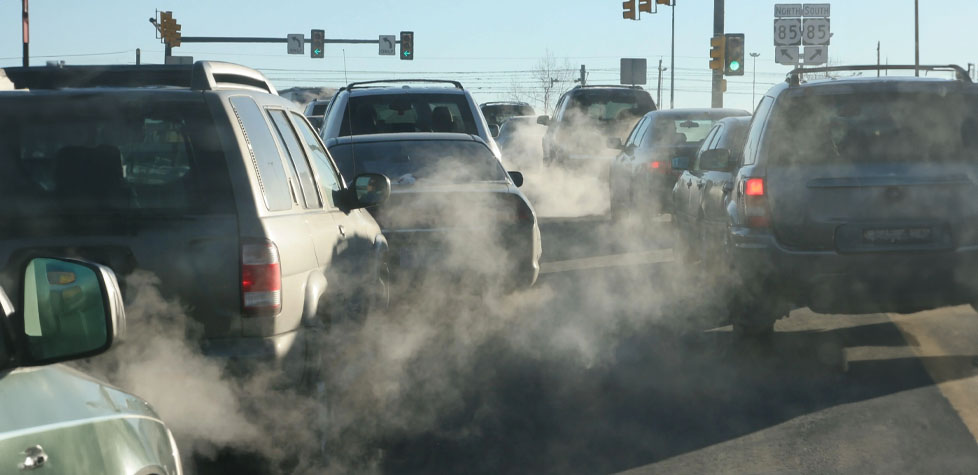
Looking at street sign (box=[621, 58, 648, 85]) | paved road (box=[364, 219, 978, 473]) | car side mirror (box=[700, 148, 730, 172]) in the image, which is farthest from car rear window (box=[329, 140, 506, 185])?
street sign (box=[621, 58, 648, 85])

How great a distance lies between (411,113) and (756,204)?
7189mm

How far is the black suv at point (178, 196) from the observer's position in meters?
4.57

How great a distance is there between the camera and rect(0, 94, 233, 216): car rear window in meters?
4.77

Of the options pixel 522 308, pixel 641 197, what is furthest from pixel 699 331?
pixel 641 197

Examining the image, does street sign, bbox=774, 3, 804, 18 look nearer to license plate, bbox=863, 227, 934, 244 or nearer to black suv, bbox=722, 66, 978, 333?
black suv, bbox=722, 66, 978, 333

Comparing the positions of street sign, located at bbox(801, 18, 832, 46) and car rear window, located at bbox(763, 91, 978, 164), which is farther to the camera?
street sign, located at bbox(801, 18, 832, 46)

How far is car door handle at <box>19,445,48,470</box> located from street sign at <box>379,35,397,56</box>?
52.4m

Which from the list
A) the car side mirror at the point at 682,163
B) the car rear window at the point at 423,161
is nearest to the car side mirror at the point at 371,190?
the car rear window at the point at 423,161

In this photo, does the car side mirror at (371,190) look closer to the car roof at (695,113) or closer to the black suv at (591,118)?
the car roof at (695,113)

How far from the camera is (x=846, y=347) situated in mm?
8516

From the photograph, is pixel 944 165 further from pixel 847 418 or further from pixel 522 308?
pixel 522 308

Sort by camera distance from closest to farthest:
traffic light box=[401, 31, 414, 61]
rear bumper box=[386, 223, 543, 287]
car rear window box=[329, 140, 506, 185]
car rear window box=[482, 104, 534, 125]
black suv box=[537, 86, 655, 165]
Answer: rear bumper box=[386, 223, 543, 287] → car rear window box=[329, 140, 506, 185] → black suv box=[537, 86, 655, 165] → car rear window box=[482, 104, 534, 125] → traffic light box=[401, 31, 414, 61]

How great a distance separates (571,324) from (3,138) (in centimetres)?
538

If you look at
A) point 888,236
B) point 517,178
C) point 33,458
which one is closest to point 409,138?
point 517,178
